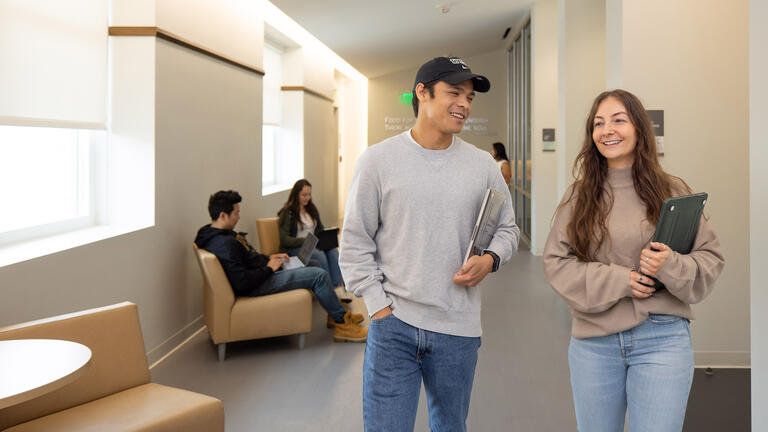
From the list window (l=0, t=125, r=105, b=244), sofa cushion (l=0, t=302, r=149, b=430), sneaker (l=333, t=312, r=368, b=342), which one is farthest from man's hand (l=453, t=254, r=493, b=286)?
sneaker (l=333, t=312, r=368, b=342)

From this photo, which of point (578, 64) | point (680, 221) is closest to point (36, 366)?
point (680, 221)

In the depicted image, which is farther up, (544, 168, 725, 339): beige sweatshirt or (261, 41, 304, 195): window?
(261, 41, 304, 195): window

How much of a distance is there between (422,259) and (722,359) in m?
3.34

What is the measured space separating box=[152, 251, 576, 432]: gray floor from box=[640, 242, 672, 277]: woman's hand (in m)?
1.90

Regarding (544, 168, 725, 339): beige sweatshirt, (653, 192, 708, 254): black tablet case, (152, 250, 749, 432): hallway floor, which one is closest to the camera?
(653, 192, 708, 254): black tablet case

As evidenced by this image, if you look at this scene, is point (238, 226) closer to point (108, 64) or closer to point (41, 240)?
point (108, 64)

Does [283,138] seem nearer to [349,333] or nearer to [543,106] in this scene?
[543,106]

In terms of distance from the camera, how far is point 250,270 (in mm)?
4891

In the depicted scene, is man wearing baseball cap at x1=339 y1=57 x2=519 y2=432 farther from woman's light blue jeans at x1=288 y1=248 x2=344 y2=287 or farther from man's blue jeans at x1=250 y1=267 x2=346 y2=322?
woman's light blue jeans at x1=288 y1=248 x2=344 y2=287

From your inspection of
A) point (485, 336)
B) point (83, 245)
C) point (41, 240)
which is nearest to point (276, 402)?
point (83, 245)

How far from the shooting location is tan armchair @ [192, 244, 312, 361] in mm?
4715

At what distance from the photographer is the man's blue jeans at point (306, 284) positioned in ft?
16.6

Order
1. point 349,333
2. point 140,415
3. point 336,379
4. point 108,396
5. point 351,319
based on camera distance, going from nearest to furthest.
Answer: point 140,415 < point 108,396 < point 336,379 < point 349,333 < point 351,319

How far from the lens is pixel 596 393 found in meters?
1.98
